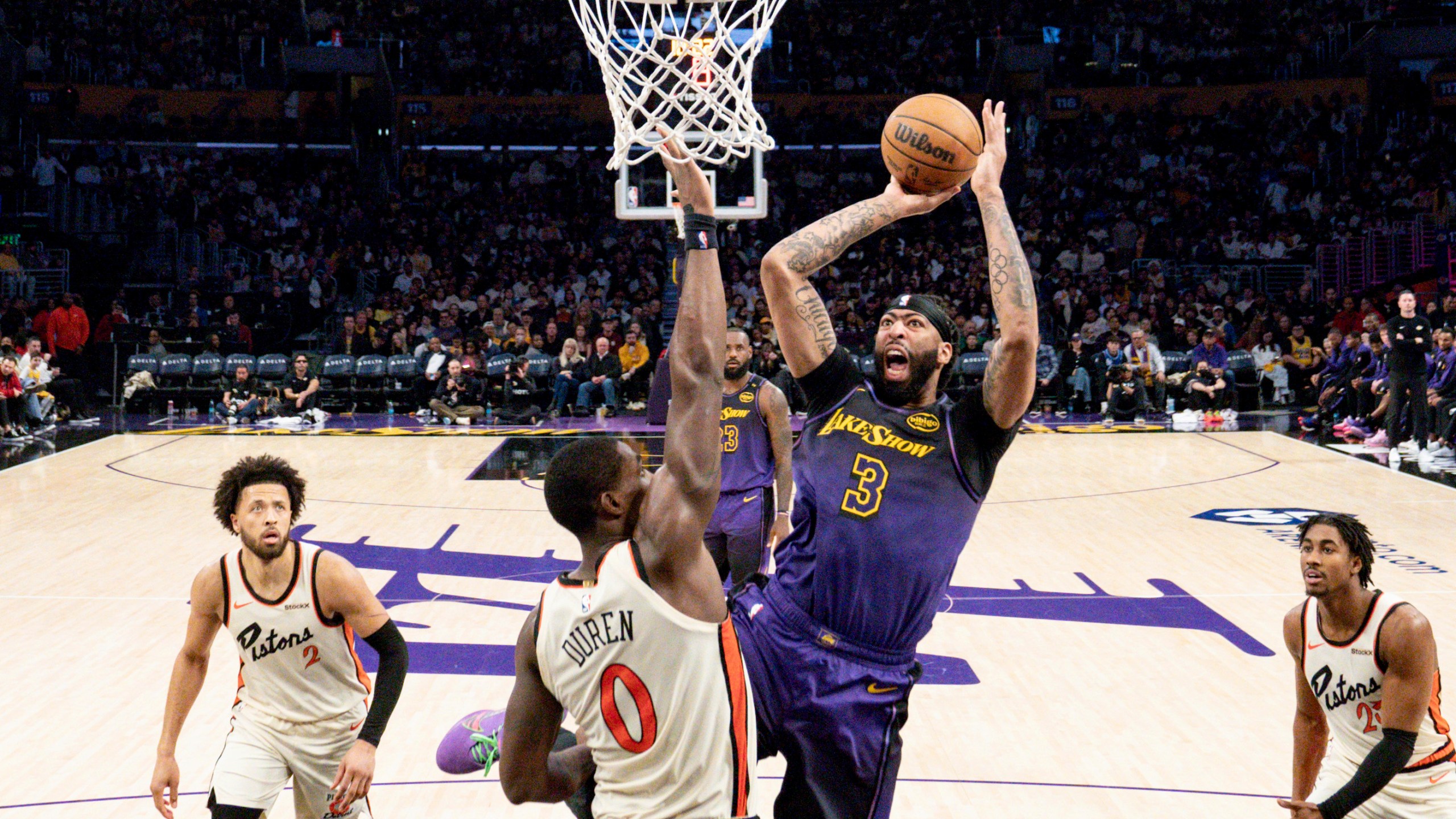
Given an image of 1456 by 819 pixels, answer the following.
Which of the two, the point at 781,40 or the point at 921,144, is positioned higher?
the point at 781,40

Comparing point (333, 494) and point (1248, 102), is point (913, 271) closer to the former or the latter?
point (1248, 102)

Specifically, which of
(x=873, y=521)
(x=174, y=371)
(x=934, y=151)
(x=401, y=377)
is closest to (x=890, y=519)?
(x=873, y=521)

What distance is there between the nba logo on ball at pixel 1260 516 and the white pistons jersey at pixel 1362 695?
7.22m

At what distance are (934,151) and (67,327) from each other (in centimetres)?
1990

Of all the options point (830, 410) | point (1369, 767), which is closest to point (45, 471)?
point (830, 410)

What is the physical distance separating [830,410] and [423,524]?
7888 millimetres

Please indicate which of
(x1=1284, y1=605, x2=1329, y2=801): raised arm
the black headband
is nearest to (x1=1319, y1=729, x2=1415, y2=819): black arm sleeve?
(x1=1284, y1=605, x2=1329, y2=801): raised arm

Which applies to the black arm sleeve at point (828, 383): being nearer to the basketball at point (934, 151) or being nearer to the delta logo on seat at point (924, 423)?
the delta logo on seat at point (924, 423)

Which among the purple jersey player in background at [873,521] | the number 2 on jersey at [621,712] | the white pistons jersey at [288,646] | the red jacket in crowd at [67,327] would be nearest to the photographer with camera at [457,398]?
the red jacket in crowd at [67,327]

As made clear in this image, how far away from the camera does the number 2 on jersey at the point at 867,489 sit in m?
3.35

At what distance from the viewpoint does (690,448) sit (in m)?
2.71

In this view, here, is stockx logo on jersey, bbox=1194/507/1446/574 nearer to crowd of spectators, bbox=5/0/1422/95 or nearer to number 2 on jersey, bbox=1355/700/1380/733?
number 2 on jersey, bbox=1355/700/1380/733

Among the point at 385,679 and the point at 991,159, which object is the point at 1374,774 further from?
the point at 385,679

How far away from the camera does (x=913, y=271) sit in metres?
23.2
